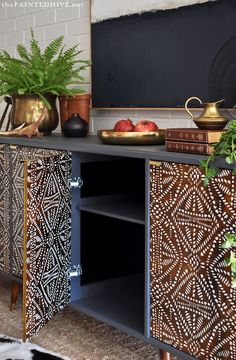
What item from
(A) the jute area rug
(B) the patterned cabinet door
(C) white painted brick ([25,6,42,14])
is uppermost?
(C) white painted brick ([25,6,42,14])

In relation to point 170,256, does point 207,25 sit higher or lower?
higher

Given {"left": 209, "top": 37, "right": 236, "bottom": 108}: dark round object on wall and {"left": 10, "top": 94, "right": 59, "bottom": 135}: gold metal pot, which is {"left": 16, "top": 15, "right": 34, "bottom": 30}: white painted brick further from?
{"left": 209, "top": 37, "right": 236, "bottom": 108}: dark round object on wall

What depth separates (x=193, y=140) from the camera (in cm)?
184

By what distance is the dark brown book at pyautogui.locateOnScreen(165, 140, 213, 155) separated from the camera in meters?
1.79

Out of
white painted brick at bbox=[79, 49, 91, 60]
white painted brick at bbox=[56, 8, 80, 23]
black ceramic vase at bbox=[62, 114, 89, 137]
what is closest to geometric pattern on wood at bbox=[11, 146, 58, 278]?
black ceramic vase at bbox=[62, 114, 89, 137]

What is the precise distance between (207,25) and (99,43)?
0.79 meters

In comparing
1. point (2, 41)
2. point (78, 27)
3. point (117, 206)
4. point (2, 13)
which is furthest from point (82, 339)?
point (2, 13)

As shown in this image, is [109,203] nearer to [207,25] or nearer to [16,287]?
[16,287]

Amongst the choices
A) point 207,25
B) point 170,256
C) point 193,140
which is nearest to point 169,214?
point 170,256

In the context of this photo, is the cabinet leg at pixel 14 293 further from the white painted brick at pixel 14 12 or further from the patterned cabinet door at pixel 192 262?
the white painted brick at pixel 14 12

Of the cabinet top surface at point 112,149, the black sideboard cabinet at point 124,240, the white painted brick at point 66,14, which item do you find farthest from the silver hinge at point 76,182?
the white painted brick at point 66,14

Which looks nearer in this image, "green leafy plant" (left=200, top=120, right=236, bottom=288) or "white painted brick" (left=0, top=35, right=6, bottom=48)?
"green leafy plant" (left=200, top=120, right=236, bottom=288)

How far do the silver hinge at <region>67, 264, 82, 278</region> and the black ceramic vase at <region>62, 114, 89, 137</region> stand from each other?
706mm

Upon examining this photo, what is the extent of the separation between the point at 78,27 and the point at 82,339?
1830 mm
